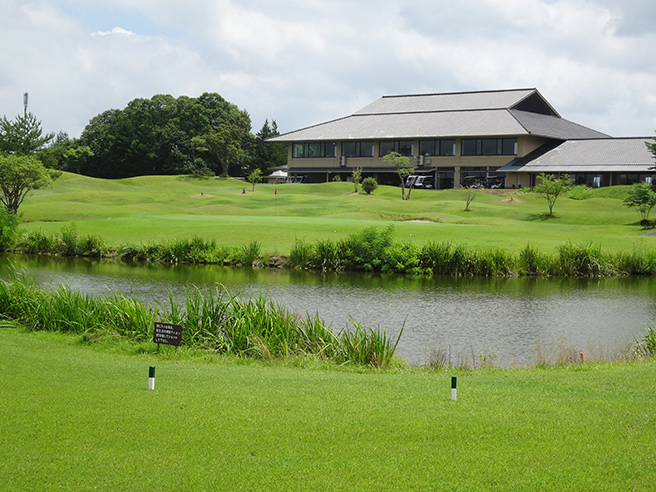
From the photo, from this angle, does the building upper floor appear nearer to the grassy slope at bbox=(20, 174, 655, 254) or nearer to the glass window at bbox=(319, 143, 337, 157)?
the glass window at bbox=(319, 143, 337, 157)

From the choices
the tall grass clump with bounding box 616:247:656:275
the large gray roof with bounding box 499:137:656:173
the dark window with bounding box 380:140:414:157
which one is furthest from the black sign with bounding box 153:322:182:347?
the dark window with bounding box 380:140:414:157

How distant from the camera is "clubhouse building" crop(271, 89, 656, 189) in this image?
69.5 m

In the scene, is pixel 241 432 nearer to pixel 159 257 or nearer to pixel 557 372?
pixel 557 372

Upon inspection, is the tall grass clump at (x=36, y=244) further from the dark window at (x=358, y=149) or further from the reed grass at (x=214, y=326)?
the dark window at (x=358, y=149)

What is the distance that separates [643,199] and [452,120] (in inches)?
1396

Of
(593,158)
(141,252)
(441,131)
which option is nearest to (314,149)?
(441,131)

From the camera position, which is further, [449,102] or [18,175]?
[449,102]

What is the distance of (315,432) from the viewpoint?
24.7 feet

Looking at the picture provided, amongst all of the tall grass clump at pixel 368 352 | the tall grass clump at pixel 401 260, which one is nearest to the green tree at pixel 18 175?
the tall grass clump at pixel 401 260

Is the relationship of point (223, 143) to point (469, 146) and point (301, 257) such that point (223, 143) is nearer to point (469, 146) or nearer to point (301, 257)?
point (469, 146)

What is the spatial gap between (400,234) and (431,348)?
19816 mm

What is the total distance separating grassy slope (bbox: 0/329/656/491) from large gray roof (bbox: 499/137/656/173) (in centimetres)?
6073

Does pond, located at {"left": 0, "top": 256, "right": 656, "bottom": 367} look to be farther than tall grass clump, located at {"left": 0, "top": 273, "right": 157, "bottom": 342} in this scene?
Yes

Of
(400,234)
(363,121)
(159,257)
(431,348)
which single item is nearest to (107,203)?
(159,257)
